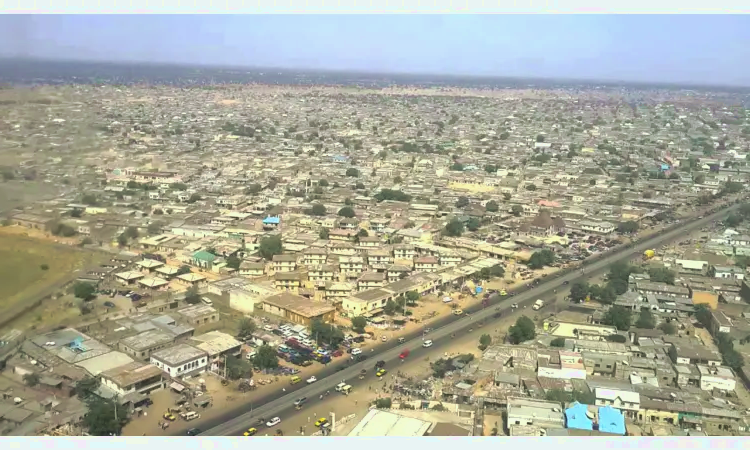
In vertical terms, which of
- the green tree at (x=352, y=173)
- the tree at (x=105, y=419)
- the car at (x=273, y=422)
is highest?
the green tree at (x=352, y=173)

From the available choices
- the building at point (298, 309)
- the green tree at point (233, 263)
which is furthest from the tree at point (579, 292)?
the green tree at point (233, 263)

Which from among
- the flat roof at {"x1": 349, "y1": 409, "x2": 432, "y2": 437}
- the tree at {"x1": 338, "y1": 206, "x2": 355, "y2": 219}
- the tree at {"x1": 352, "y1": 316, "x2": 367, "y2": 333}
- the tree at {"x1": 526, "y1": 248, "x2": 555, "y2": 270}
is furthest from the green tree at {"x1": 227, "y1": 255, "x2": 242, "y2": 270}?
the flat roof at {"x1": 349, "y1": 409, "x2": 432, "y2": 437}

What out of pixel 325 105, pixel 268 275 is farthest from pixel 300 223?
pixel 325 105

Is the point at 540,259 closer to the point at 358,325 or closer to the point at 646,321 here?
the point at 646,321

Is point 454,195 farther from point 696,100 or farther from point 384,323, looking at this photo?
point 696,100

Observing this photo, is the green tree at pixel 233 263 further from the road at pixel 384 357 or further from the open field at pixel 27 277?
the road at pixel 384 357

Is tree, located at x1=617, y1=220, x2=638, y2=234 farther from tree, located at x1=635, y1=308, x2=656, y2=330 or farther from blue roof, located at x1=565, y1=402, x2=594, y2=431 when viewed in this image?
blue roof, located at x1=565, y1=402, x2=594, y2=431

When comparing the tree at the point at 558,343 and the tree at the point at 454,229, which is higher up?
the tree at the point at 454,229
